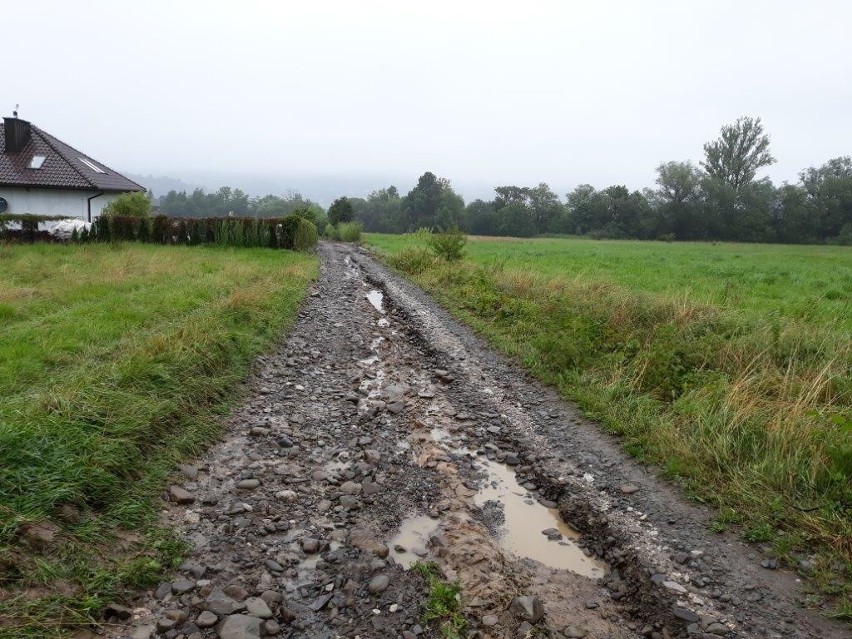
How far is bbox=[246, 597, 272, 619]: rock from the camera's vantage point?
138 inches

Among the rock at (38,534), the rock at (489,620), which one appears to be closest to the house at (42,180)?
the rock at (38,534)

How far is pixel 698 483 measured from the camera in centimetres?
524

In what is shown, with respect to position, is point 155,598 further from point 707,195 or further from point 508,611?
point 707,195

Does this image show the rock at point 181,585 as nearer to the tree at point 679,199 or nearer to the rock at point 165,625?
the rock at point 165,625

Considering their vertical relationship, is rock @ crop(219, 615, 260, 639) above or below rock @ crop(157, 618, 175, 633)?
below

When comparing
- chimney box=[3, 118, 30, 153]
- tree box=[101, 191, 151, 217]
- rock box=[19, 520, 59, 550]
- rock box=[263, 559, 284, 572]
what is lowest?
rock box=[263, 559, 284, 572]

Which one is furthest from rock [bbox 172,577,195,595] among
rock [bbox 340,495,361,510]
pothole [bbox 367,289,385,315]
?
pothole [bbox 367,289,385,315]

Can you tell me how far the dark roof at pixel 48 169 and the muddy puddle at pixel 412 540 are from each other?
1348 inches

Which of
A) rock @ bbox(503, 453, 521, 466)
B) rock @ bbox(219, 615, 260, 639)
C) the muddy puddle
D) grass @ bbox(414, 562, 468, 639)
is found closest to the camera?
rock @ bbox(219, 615, 260, 639)

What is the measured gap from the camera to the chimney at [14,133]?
3148 cm

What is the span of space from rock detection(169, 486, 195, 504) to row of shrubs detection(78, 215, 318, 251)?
25164 millimetres

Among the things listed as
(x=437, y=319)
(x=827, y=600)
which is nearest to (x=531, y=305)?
(x=437, y=319)

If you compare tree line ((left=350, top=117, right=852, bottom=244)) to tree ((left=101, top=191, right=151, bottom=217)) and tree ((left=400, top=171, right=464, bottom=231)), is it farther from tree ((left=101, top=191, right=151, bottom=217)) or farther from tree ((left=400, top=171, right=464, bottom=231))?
tree ((left=101, top=191, right=151, bottom=217))

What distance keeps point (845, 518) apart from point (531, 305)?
28.7 ft
